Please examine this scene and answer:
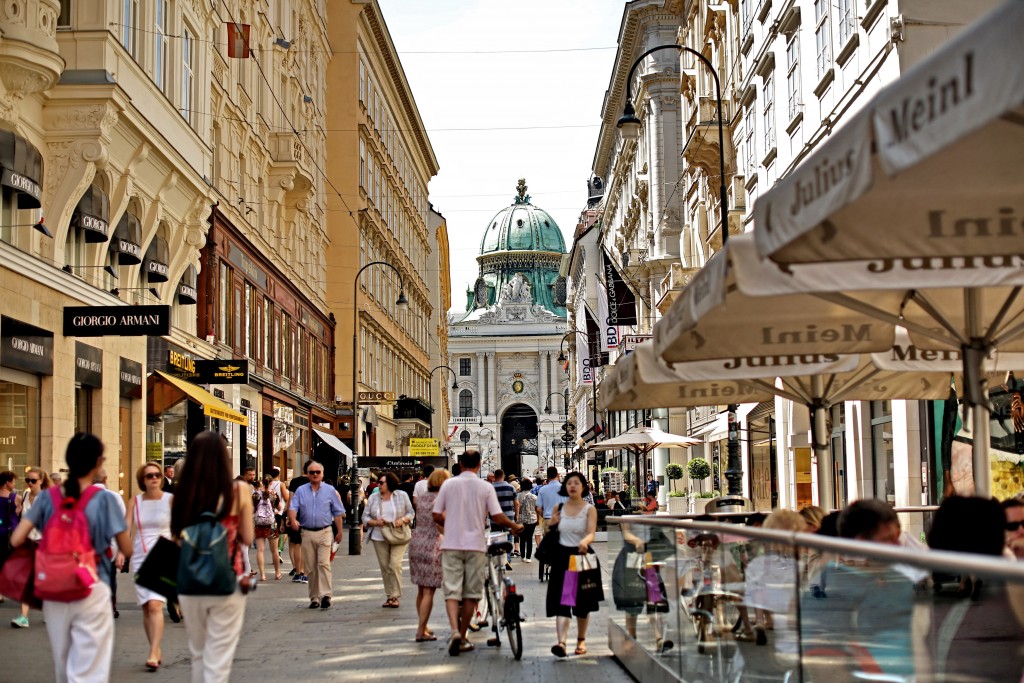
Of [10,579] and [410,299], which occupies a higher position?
[410,299]

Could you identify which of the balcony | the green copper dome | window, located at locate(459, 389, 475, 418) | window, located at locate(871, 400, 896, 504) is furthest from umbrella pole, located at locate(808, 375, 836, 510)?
the green copper dome

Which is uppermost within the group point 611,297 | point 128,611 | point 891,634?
point 611,297

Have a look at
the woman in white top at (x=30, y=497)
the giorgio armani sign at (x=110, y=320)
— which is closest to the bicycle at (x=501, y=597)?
the woman in white top at (x=30, y=497)

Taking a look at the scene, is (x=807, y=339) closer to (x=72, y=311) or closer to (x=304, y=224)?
(x=72, y=311)

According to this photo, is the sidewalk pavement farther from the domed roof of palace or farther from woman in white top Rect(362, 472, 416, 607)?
the domed roof of palace

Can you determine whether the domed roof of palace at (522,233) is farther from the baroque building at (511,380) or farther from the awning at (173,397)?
the awning at (173,397)

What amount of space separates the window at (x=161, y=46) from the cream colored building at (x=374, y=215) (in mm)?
17233

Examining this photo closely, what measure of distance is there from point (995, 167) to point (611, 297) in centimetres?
4399

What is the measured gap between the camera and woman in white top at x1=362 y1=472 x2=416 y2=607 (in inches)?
624

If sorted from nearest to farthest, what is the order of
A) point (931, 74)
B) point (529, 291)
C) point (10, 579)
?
point (931, 74) < point (10, 579) < point (529, 291)

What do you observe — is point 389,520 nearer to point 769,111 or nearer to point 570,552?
point 570,552

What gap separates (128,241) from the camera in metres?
22.8

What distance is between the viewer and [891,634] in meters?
5.16

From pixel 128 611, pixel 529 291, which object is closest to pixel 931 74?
pixel 128 611
